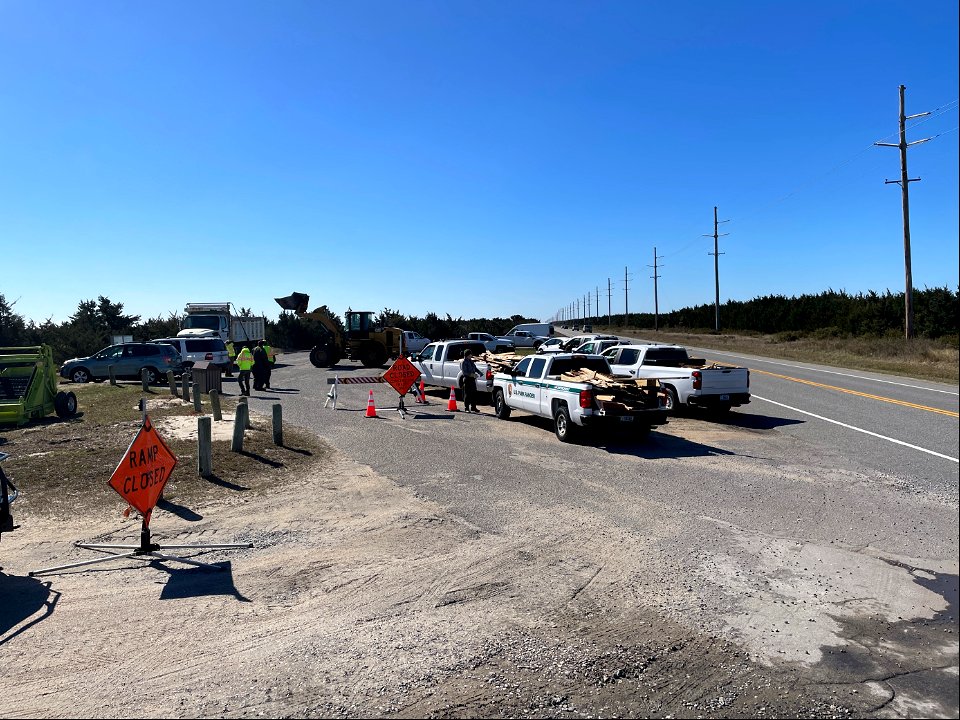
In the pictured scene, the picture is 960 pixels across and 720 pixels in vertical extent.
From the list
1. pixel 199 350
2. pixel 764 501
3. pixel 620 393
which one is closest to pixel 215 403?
pixel 620 393

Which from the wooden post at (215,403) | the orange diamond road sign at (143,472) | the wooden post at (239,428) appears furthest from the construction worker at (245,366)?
the orange diamond road sign at (143,472)

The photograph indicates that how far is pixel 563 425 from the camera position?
13.0 metres

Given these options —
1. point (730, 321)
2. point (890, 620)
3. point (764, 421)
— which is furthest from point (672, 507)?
point (730, 321)

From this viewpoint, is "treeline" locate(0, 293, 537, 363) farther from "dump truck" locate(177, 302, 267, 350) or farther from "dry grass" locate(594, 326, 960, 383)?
"dry grass" locate(594, 326, 960, 383)

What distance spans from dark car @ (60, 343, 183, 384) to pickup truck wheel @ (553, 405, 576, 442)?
19.0 meters

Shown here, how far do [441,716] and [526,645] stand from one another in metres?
0.97

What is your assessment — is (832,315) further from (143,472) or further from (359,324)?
(143,472)

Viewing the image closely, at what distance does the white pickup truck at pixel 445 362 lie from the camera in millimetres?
19927

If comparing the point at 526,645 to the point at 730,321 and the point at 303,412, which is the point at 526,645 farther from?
the point at 730,321

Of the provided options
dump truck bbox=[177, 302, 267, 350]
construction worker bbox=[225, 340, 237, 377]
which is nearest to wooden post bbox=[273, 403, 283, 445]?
construction worker bbox=[225, 340, 237, 377]

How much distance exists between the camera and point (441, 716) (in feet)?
12.2

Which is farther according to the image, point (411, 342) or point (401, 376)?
point (411, 342)

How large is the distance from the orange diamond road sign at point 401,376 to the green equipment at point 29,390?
26.9 ft

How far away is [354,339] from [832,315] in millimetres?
49794
